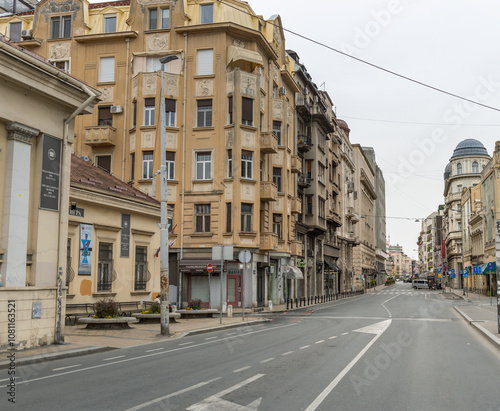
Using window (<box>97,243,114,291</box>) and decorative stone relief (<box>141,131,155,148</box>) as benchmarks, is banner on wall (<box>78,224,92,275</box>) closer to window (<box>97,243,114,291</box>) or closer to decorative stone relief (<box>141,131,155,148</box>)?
window (<box>97,243,114,291</box>)

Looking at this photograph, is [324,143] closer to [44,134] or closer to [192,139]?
[192,139]

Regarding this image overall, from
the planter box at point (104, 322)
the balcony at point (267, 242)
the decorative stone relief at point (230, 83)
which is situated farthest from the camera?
the balcony at point (267, 242)

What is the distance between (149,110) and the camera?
36750 mm

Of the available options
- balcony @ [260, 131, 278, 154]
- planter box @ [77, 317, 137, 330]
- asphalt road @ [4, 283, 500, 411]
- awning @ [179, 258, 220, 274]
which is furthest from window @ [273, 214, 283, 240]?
asphalt road @ [4, 283, 500, 411]

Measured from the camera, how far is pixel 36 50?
39.7 meters

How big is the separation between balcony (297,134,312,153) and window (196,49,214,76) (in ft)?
47.6

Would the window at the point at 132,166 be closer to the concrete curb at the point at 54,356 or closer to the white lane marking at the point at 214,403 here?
the concrete curb at the point at 54,356

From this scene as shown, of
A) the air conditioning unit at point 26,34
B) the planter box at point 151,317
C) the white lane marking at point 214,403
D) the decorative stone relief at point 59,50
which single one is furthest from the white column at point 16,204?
the air conditioning unit at point 26,34

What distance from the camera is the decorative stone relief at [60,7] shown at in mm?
38969

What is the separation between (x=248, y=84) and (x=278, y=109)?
5296 millimetres

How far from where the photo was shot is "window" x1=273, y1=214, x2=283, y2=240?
41.2m

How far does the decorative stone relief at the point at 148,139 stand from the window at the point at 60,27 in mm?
9776

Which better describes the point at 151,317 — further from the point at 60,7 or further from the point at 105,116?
the point at 60,7

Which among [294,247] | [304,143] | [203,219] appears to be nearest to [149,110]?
[203,219]
